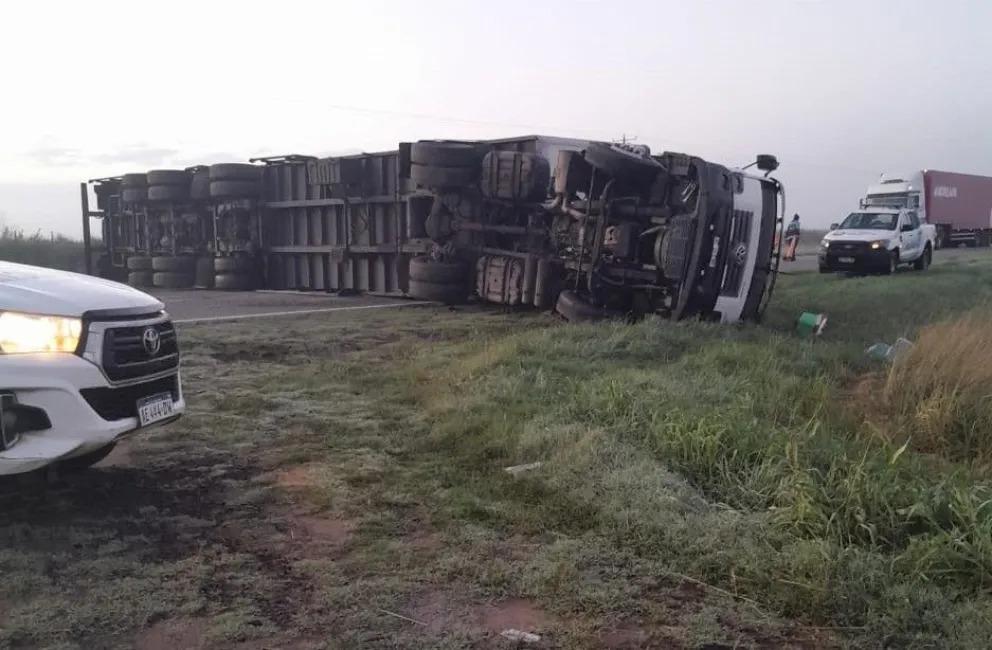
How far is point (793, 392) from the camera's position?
608cm

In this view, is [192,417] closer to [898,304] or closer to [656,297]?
[656,297]

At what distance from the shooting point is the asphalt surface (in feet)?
41.0

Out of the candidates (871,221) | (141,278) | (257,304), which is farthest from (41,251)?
(871,221)

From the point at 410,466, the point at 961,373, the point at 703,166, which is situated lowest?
the point at 410,466

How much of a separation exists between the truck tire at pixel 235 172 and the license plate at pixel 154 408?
12.6m

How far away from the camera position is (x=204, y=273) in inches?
687

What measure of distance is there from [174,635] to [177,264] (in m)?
16.2

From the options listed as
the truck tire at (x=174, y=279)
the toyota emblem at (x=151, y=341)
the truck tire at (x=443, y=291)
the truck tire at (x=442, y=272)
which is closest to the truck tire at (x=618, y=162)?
the truck tire at (x=442, y=272)

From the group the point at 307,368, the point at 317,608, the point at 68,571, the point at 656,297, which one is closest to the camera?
the point at 317,608

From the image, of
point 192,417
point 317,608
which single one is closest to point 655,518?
point 317,608

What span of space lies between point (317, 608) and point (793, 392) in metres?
4.31

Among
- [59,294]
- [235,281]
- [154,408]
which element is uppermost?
[59,294]

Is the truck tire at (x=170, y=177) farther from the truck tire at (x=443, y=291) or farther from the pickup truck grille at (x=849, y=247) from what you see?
the pickup truck grille at (x=849, y=247)

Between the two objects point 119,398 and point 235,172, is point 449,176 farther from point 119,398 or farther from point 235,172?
point 119,398
